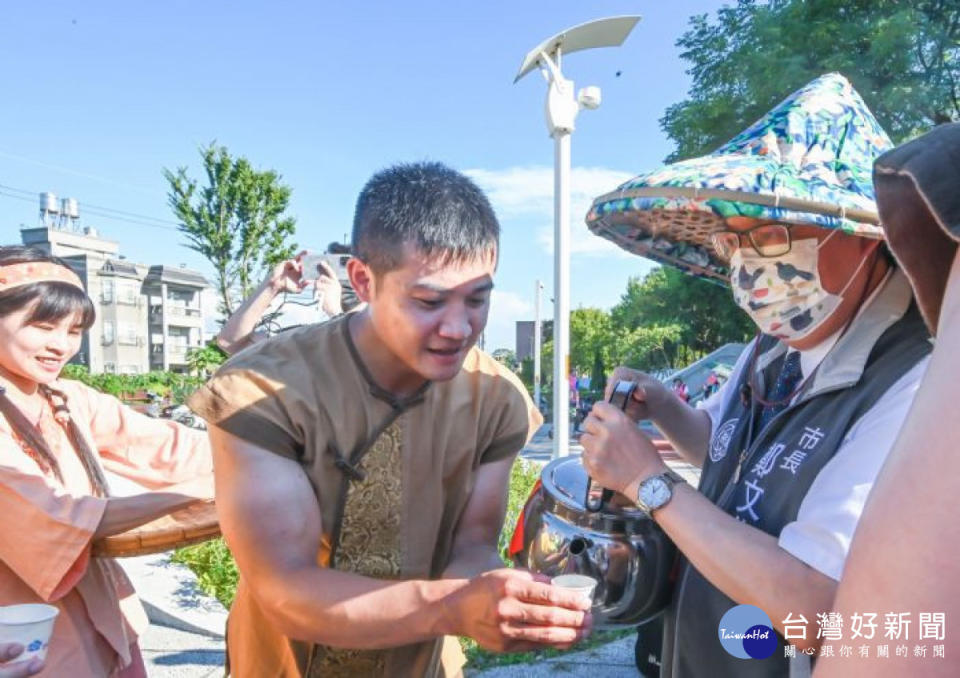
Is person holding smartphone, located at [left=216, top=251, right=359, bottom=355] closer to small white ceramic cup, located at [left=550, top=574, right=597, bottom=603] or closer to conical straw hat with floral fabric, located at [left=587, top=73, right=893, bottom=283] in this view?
conical straw hat with floral fabric, located at [left=587, top=73, right=893, bottom=283]

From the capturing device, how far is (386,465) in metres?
1.64

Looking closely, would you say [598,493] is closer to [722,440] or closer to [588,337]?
[722,440]

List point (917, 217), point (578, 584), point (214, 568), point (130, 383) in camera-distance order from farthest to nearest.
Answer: point (130, 383) < point (214, 568) < point (578, 584) < point (917, 217)

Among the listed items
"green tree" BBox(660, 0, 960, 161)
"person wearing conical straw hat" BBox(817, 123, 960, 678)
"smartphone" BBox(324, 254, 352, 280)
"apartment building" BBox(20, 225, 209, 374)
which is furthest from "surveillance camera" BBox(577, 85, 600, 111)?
"apartment building" BBox(20, 225, 209, 374)

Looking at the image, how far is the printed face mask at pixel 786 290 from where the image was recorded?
1.56m

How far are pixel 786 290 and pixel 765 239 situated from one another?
0.14 meters

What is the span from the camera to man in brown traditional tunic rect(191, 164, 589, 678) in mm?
1332

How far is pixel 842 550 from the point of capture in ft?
3.83

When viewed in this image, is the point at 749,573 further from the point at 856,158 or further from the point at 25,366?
the point at 25,366

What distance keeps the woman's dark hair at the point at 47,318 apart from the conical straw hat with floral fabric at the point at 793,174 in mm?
1912

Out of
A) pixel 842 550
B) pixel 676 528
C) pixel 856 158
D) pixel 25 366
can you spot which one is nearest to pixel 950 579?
pixel 842 550

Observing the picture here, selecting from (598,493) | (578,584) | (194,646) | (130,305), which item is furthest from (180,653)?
(130,305)
